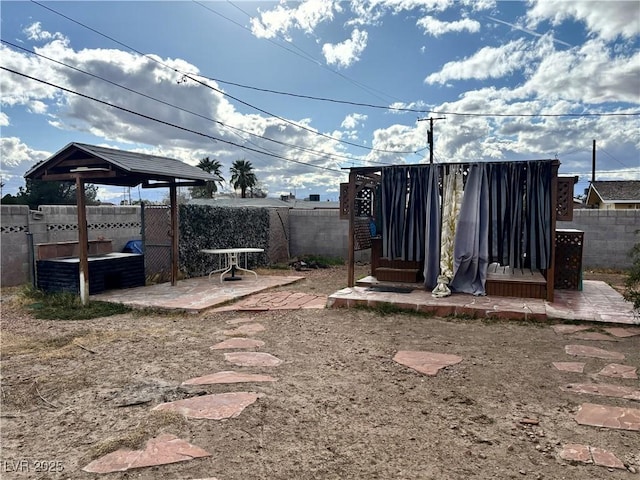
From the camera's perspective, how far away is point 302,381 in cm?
325

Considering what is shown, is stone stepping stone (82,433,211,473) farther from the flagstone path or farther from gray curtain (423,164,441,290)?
gray curtain (423,164,441,290)

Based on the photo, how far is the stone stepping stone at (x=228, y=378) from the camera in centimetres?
320

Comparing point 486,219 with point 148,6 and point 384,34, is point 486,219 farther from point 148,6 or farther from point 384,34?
point 148,6

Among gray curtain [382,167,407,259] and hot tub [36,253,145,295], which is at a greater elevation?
gray curtain [382,167,407,259]

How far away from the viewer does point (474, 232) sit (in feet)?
20.1

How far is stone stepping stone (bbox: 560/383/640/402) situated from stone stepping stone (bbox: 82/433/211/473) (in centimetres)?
270

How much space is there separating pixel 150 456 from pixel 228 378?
1135mm

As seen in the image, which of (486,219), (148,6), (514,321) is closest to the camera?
(514,321)

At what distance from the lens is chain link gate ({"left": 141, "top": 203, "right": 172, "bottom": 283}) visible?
839cm

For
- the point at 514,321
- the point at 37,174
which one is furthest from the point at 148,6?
the point at 514,321

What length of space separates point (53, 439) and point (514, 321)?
480 centimetres

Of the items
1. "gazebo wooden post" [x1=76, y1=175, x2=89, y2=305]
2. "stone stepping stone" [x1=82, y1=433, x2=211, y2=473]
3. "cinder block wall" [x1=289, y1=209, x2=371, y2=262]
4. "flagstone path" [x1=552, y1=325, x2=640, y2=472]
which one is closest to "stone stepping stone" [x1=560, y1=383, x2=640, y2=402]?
"flagstone path" [x1=552, y1=325, x2=640, y2=472]

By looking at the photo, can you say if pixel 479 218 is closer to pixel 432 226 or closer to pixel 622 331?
pixel 432 226

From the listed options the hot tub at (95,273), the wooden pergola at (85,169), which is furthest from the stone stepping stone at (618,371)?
the hot tub at (95,273)
